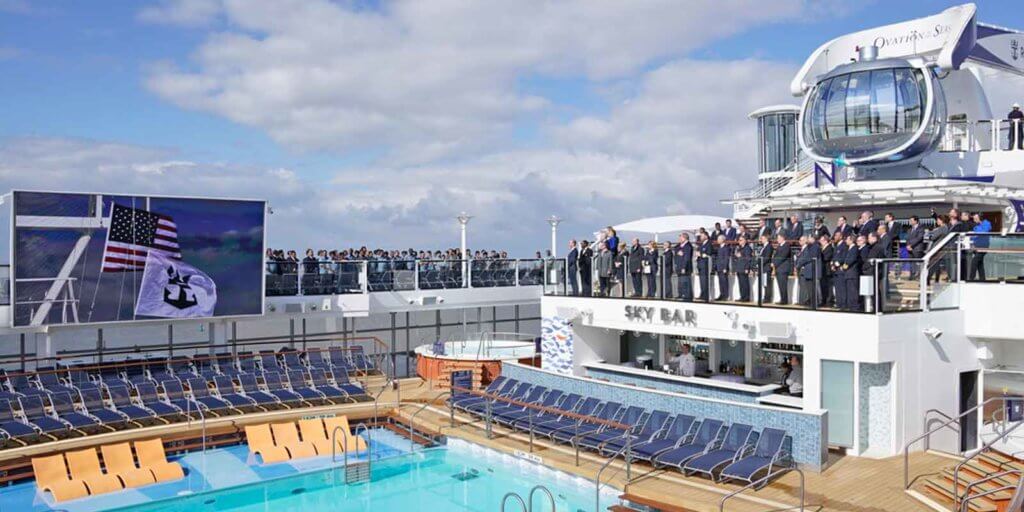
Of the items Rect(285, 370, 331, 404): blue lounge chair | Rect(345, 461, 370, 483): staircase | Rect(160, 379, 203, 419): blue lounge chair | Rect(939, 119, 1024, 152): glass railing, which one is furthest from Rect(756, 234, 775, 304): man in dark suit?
Rect(160, 379, 203, 419): blue lounge chair

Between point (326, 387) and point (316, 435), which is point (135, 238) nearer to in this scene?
point (326, 387)

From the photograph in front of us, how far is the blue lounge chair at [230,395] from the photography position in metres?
18.7

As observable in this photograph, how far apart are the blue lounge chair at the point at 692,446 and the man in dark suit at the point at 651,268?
4366 mm

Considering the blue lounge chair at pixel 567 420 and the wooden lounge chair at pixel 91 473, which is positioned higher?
the blue lounge chair at pixel 567 420

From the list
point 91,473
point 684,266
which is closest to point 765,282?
point 684,266

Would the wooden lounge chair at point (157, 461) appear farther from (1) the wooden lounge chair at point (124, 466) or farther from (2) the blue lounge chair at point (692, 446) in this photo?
(2) the blue lounge chair at point (692, 446)

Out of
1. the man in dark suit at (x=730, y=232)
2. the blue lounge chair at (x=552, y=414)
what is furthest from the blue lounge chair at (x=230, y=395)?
the man in dark suit at (x=730, y=232)

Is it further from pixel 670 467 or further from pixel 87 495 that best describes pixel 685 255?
pixel 87 495

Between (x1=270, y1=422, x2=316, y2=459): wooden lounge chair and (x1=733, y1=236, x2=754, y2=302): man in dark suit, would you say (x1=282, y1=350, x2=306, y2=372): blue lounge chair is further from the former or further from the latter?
(x1=733, y1=236, x2=754, y2=302): man in dark suit

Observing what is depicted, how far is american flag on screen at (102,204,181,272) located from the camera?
18.8 m

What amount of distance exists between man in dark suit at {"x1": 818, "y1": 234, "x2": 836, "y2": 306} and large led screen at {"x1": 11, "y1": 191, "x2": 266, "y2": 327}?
13559 millimetres

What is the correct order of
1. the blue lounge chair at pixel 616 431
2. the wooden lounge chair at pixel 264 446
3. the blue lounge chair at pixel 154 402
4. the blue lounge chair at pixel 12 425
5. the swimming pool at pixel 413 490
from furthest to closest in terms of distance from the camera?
the blue lounge chair at pixel 154 402
the wooden lounge chair at pixel 264 446
the blue lounge chair at pixel 12 425
the blue lounge chair at pixel 616 431
the swimming pool at pixel 413 490

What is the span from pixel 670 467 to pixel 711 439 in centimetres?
94

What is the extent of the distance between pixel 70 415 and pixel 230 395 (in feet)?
11.0
